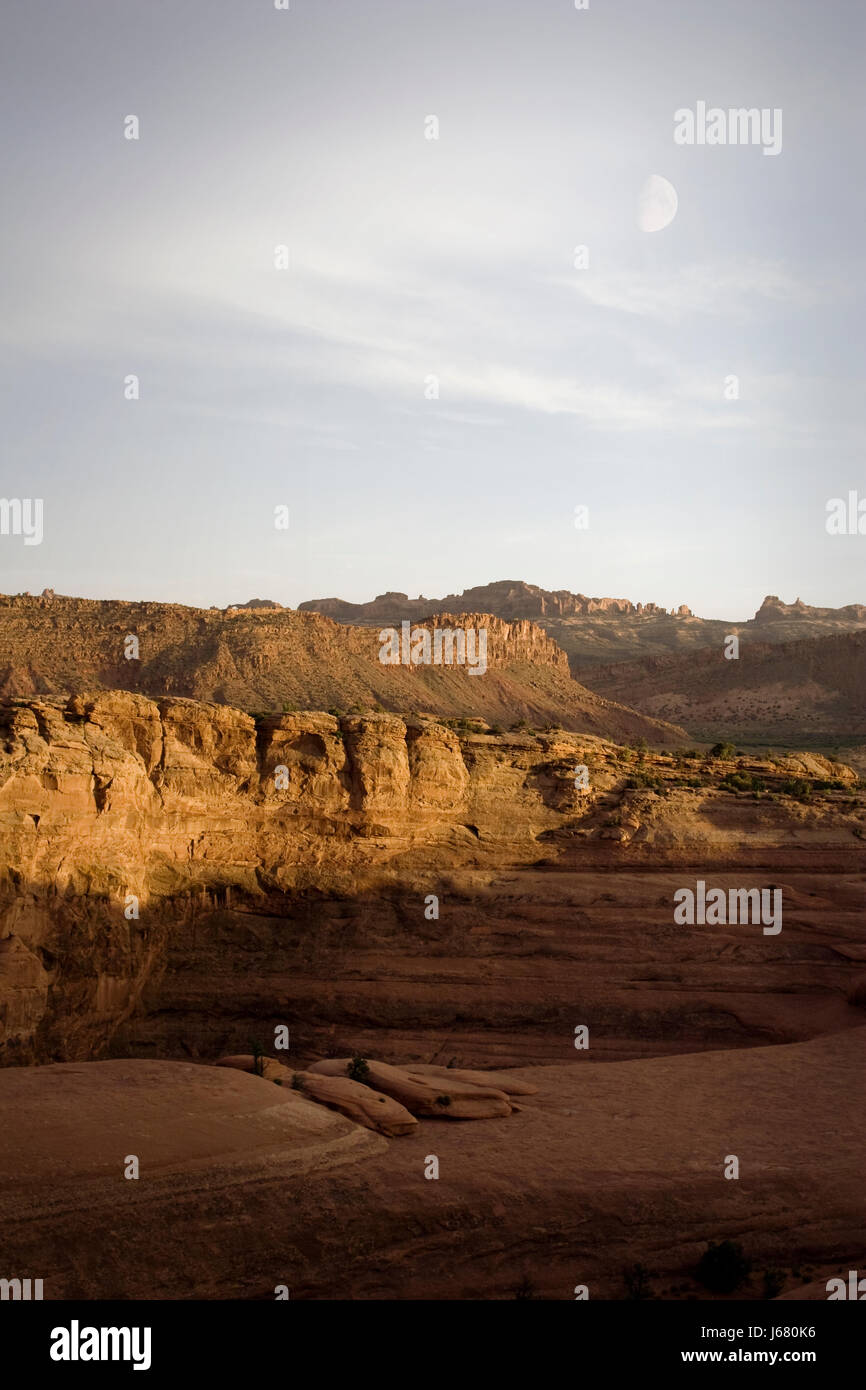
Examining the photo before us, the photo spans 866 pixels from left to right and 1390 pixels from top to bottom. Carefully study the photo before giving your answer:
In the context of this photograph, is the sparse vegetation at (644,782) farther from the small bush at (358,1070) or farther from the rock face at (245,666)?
the rock face at (245,666)

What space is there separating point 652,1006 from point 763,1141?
262 inches

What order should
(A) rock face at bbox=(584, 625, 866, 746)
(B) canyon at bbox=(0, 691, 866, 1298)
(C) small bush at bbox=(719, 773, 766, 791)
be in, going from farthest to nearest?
(A) rock face at bbox=(584, 625, 866, 746) → (C) small bush at bbox=(719, 773, 766, 791) → (B) canyon at bbox=(0, 691, 866, 1298)

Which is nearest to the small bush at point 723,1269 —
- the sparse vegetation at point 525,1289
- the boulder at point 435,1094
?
the sparse vegetation at point 525,1289

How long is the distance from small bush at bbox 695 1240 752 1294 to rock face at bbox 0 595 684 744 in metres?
55.0

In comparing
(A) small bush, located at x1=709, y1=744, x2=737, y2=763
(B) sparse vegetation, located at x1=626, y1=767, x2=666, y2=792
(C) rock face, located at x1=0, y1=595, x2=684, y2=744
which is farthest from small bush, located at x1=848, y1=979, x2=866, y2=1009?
(C) rock face, located at x1=0, y1=595, x2=684, y2=744

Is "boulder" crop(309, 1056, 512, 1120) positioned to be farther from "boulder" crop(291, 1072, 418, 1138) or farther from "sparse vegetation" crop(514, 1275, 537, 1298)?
"sparse vegetation" crop(514, 1275, 537, 1298)

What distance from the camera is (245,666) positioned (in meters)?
77.6

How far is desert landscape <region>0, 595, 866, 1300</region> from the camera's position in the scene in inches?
580

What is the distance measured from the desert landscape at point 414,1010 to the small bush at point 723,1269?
10cm

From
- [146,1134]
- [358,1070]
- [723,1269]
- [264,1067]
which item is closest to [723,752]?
[358,1070]

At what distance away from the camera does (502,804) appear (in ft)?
94.9
